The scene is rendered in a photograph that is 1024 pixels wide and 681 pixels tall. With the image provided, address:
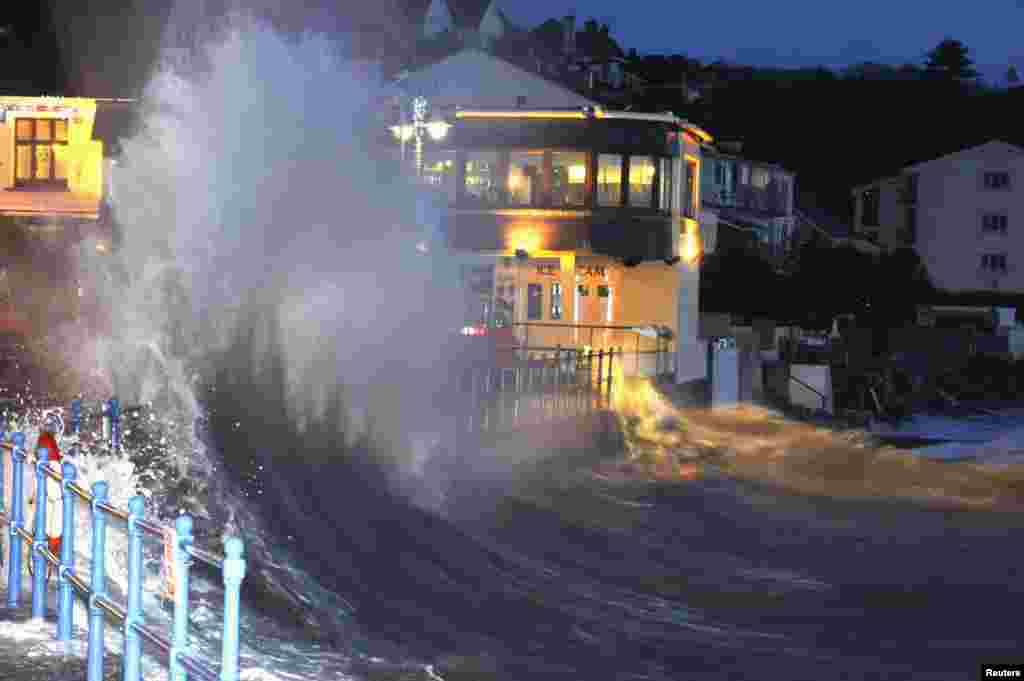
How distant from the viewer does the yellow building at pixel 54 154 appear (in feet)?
149

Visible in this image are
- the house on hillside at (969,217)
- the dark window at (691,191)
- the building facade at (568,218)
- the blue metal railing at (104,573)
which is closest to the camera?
the blue metal railing at (104,573)

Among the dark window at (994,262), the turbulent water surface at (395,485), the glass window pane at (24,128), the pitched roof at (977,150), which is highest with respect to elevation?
the pitched roof at (977,150)

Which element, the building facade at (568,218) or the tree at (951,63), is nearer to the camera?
the building facade at (568,218)

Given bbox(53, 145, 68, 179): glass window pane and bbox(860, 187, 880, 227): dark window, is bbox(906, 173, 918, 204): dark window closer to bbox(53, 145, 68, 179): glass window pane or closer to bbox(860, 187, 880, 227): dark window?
bbox(860, 187, 880, 227): dark window

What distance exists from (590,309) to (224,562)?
128 feet

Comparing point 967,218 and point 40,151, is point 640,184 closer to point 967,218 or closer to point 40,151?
point 40,151

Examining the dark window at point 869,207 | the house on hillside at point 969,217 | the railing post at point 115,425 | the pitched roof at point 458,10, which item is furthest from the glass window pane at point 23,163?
the dark window at point 869,207

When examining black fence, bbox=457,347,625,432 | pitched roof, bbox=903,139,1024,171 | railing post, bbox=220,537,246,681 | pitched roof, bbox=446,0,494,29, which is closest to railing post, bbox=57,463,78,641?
railing post, bbox=220,537,246,681

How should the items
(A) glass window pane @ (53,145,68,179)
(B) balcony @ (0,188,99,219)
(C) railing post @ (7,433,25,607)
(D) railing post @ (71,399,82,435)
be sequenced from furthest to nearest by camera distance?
(A) glass window pane @ (53,145,68,179) → (B) balcony @ (0,188,99,219) → (D) railing post @ (71,399,82,435) → (C) railing post @ (7,433,25,607)

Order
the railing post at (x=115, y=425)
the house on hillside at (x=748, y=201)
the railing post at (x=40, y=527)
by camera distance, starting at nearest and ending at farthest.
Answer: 1. the railing post at (x=40, y=527)
2. the railing post at (x=115, y=425)
3. the house on hillside at (x=748, y=201)

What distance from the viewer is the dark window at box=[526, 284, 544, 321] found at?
45.2 metres

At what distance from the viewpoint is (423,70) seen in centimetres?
5325

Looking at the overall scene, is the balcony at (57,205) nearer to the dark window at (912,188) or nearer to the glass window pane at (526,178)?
the glass window pane at (526,178)

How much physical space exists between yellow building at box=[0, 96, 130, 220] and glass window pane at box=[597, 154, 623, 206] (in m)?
14.6
